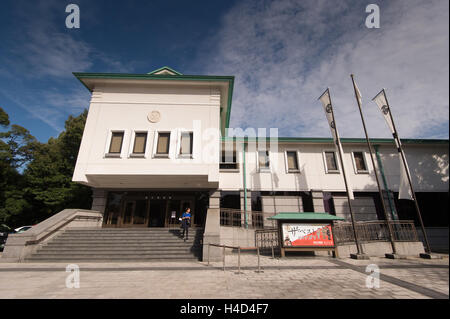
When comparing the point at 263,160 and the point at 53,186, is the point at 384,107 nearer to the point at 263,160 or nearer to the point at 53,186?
the point at 263,160

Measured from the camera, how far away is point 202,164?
13.0 m

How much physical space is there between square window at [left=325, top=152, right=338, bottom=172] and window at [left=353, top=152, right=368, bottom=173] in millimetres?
1668

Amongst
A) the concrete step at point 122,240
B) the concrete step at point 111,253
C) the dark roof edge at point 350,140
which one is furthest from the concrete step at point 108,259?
the dark roof edge at point 350,140

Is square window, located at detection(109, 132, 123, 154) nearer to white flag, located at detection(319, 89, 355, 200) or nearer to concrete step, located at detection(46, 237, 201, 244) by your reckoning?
concrete step, located at detection(46, 237, 201, 244)

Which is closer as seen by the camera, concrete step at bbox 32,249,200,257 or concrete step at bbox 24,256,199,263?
concrete step at bbox 24,256,199,263

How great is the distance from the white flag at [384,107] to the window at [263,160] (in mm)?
8137

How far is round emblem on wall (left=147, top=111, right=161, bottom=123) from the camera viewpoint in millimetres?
14062

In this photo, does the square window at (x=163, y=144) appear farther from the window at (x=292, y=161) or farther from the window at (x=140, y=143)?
the window at (x=292, y=161)

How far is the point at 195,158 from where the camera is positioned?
1308 centimetres

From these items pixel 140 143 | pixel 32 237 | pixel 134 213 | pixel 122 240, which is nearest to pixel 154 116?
pixel 140 143

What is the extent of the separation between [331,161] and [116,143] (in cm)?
1713

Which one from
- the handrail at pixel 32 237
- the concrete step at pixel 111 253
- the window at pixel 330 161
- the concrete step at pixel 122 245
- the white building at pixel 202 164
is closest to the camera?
the handrail at pixel 32 237

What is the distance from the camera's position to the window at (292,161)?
16.2m

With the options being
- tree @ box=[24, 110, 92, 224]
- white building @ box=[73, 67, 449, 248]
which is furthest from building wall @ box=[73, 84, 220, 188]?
tree @ box=[24, 110, 92, 224]
